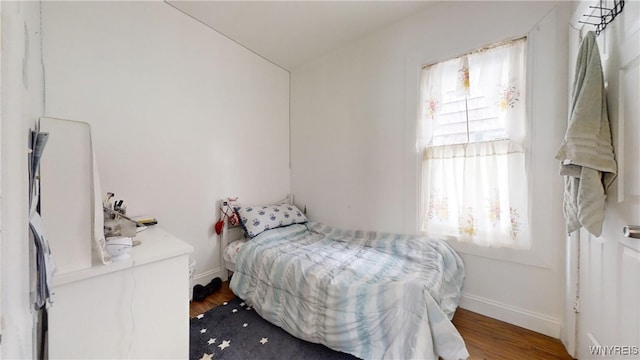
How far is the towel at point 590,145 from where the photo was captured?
1.04 metres

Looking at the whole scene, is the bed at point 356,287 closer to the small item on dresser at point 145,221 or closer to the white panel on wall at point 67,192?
the small item on dresser at point 145,221

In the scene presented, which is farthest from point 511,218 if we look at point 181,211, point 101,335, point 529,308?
point 181,211

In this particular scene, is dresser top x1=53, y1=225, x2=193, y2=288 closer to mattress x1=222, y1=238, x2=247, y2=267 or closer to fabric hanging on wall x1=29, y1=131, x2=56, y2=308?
fabric hanging on wall x1=29, y1=131, x2=56, y2=308

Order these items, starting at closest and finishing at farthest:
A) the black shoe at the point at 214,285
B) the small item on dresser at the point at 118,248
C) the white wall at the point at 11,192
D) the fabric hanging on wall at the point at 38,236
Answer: the white wall at the point at 11,192 < the fabric hanging on wall at the point at 38,236 < the small item on dresser at the point at 118,248 < the black shoe at the point at 214,285

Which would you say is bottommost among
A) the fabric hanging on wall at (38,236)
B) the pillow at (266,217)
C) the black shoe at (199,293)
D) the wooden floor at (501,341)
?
the wooden floor at (501,341)

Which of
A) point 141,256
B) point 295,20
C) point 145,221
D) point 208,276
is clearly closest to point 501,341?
point 141,256

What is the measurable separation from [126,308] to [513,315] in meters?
2.43

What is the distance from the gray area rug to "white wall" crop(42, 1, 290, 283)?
66 centimetres

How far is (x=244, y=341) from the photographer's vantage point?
1.52 m

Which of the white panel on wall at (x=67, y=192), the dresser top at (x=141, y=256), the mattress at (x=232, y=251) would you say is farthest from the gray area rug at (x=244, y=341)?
the white panel on wall at (x=67, y=192)

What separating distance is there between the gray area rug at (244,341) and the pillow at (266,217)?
2.39 ft

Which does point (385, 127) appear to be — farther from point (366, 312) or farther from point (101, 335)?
point (101, 335)

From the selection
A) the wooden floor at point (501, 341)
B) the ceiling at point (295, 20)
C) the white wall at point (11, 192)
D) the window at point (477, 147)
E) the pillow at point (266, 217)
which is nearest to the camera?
the white wall at point (11, 192)

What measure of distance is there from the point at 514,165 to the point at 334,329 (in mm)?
1710
